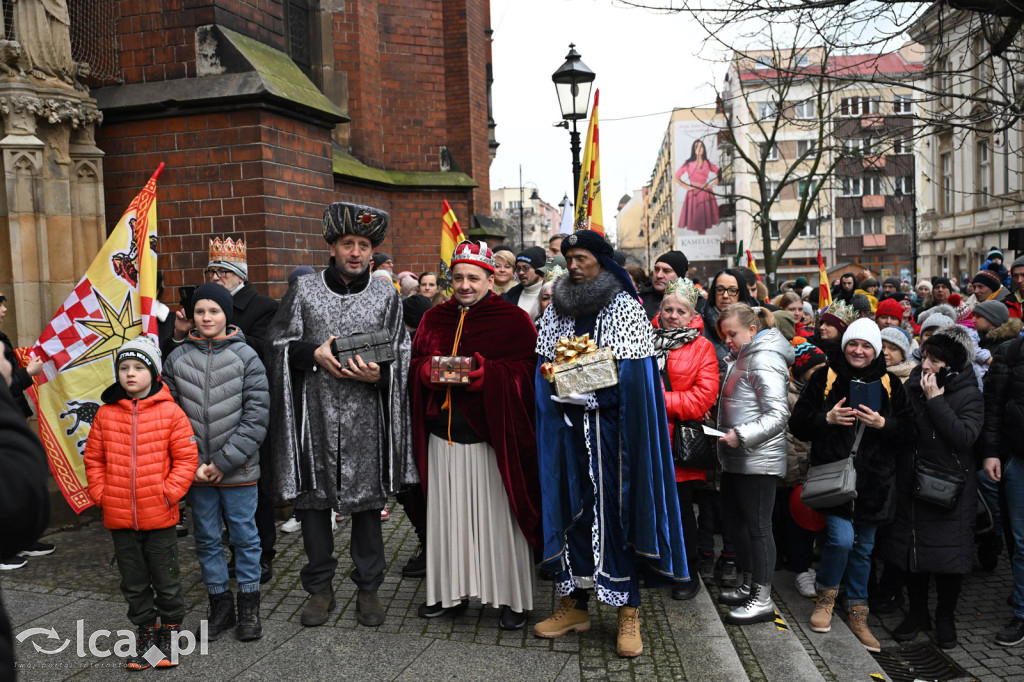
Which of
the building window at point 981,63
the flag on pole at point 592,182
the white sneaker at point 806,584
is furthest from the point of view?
the flag on pole at point 592,182

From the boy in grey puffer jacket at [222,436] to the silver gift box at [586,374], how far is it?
5.21 feet

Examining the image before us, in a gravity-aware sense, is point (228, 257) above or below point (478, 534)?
above

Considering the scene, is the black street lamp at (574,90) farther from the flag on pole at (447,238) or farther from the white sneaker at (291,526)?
the white sneaker at (291,526)

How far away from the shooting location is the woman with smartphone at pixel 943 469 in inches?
183

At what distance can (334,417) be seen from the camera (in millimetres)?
4281

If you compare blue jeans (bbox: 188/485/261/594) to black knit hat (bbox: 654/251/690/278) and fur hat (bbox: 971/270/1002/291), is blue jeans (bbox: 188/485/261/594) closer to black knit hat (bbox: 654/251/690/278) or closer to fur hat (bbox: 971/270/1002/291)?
black knit hat (bbox: 654/251/690/278)

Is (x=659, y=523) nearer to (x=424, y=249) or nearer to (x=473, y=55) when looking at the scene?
(x=424, y=249)

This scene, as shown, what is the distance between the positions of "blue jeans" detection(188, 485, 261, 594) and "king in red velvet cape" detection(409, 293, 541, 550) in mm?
968

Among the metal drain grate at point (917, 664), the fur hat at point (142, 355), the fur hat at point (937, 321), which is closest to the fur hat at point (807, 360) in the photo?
the fur hat at point (937, 321)

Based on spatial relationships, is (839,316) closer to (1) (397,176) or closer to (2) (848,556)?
(2) (848,556)

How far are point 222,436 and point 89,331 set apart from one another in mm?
1563

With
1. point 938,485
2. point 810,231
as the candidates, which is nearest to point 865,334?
point 938,485

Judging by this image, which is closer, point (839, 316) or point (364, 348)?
point (364, 348)

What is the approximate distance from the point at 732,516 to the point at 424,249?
8259mm
